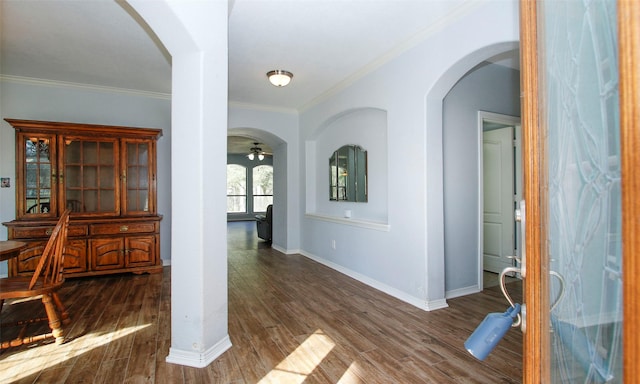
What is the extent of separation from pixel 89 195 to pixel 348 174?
11.9 feet

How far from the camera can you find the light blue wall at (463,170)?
11.4 ft

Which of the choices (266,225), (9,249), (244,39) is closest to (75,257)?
(9,249)

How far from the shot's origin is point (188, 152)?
214 cm

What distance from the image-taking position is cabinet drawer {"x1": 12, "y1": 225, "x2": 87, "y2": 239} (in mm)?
3807

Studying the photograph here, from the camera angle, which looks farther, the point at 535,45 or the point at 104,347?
the point at 104,347

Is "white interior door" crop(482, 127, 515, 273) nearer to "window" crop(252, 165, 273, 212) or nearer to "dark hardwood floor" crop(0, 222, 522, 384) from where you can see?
"dark hardwood floor" crop(0, 222, 522, 384)

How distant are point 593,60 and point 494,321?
600 mm

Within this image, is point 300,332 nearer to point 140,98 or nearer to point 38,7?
point 38,7

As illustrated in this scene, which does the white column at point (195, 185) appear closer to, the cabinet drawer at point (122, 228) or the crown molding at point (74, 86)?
the cabinet drawer at point (122, 228)

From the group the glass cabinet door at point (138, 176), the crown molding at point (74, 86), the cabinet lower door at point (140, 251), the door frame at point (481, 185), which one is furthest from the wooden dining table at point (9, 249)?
the door frame at point (481, 185)

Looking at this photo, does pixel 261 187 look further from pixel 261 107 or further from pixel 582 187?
pixel 582 187

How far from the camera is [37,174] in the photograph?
13.2 ft

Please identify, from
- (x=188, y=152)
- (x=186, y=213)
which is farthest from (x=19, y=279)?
(x=188, y=152)

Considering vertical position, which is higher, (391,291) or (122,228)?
(122,228)
